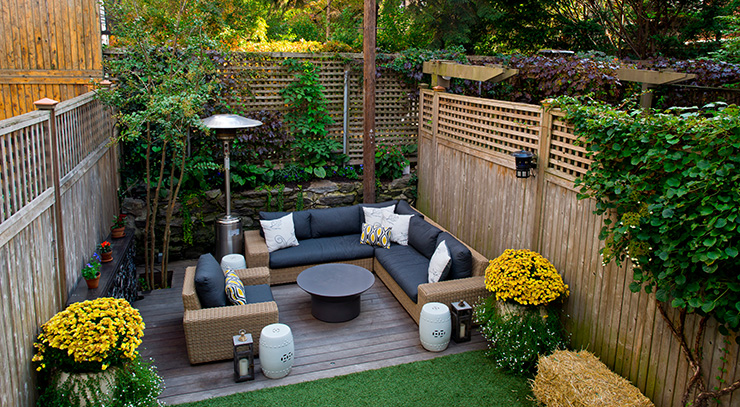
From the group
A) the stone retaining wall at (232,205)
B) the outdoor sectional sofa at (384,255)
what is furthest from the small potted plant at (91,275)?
the stone retaining wall at (232,205)

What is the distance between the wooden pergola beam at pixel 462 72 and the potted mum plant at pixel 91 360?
15.7ft

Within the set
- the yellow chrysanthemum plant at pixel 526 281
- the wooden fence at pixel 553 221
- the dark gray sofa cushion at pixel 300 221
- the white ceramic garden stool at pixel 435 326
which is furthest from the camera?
the dark gray sofa cushion at pixel 300 221

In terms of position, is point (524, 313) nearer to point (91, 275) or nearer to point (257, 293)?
point (257, 293)

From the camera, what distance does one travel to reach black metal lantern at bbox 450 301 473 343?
202 inches

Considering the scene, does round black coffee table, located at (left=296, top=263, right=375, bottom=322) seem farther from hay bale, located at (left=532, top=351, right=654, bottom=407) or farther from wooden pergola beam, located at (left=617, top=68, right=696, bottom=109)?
Answer: wooden pergola beam, located at (left=617, top=68, right=696, bottom=109)

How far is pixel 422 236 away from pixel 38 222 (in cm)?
412

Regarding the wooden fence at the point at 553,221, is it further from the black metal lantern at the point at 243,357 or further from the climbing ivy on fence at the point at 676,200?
the black metal lantern at the point at 243,357

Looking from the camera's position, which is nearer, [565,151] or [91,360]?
[91,360]

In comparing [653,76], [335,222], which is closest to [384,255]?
[335,222]

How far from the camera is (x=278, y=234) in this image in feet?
22.2

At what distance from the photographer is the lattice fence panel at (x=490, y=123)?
17.8 ft

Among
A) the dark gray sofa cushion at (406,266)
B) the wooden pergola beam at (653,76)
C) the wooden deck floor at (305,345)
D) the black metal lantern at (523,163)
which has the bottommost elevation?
the wooden deck floor at (305,345)

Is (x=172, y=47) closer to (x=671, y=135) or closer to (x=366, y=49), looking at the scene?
(x=366, y=49)

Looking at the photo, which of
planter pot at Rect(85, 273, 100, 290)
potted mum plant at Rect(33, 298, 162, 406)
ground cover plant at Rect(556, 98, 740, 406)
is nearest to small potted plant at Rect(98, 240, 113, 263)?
planter pot at Rect(85, 273, 100, 290)
